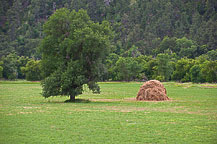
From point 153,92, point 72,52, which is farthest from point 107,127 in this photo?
point 153,92

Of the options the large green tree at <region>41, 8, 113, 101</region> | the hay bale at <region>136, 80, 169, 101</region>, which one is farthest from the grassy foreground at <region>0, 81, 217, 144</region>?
the hay bale at <region>136, 80, 169, 101</region>

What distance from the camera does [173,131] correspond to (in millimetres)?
24234

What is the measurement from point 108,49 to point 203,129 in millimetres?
22338

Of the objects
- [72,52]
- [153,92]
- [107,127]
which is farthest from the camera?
[153,92]

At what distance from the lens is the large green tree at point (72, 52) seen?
43469mm

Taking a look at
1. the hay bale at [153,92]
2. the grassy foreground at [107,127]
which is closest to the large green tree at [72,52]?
the hay bale at [153,92]

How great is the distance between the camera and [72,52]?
150ft

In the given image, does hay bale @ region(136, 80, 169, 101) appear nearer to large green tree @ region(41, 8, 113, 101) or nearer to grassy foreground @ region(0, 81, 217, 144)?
large green tree @ region(41, 8, 113, 101)

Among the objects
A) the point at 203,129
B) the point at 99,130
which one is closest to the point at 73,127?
the point at 99,130

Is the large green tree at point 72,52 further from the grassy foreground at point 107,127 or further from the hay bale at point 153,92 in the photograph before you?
the grassy foreground at point 107,127

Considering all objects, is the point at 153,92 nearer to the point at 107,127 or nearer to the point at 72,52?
the point at 72,52

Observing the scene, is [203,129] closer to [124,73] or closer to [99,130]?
[99,130]

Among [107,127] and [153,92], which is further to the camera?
[153,92]

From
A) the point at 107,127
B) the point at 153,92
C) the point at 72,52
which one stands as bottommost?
the point at 107,127
